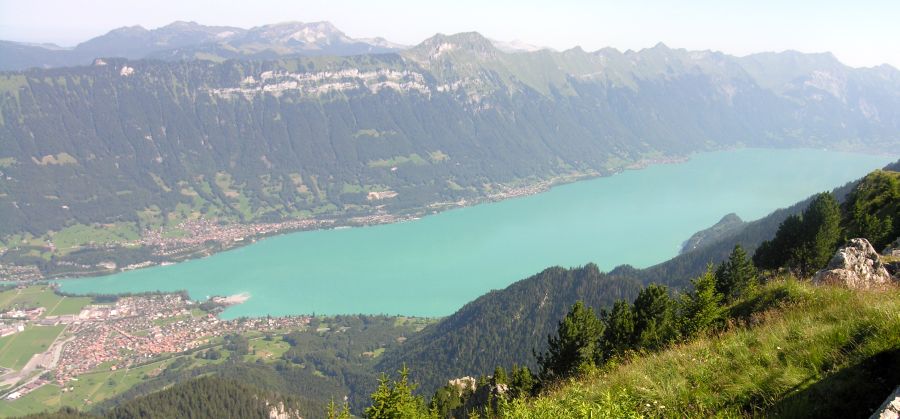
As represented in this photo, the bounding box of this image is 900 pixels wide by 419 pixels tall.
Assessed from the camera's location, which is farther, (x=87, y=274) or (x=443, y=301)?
(x=87, y=274)

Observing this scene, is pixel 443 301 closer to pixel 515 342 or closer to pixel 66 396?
pixel 515 342

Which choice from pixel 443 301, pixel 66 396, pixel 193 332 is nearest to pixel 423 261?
pixel 443 301

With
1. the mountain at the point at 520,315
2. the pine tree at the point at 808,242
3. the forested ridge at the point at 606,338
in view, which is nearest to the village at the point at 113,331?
the forested ridge at the point at 606,338

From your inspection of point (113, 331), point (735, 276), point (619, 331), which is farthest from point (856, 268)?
point (113, 331)

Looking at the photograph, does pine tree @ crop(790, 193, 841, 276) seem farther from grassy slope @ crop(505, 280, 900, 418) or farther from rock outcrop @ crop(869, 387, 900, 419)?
rock outcrop @ crop(869, 387, 900, 419)

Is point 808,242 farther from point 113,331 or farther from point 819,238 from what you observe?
point 113,331

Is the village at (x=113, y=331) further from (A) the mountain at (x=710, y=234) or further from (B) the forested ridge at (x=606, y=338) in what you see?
(A) the mountain at (x=710, y=234)
